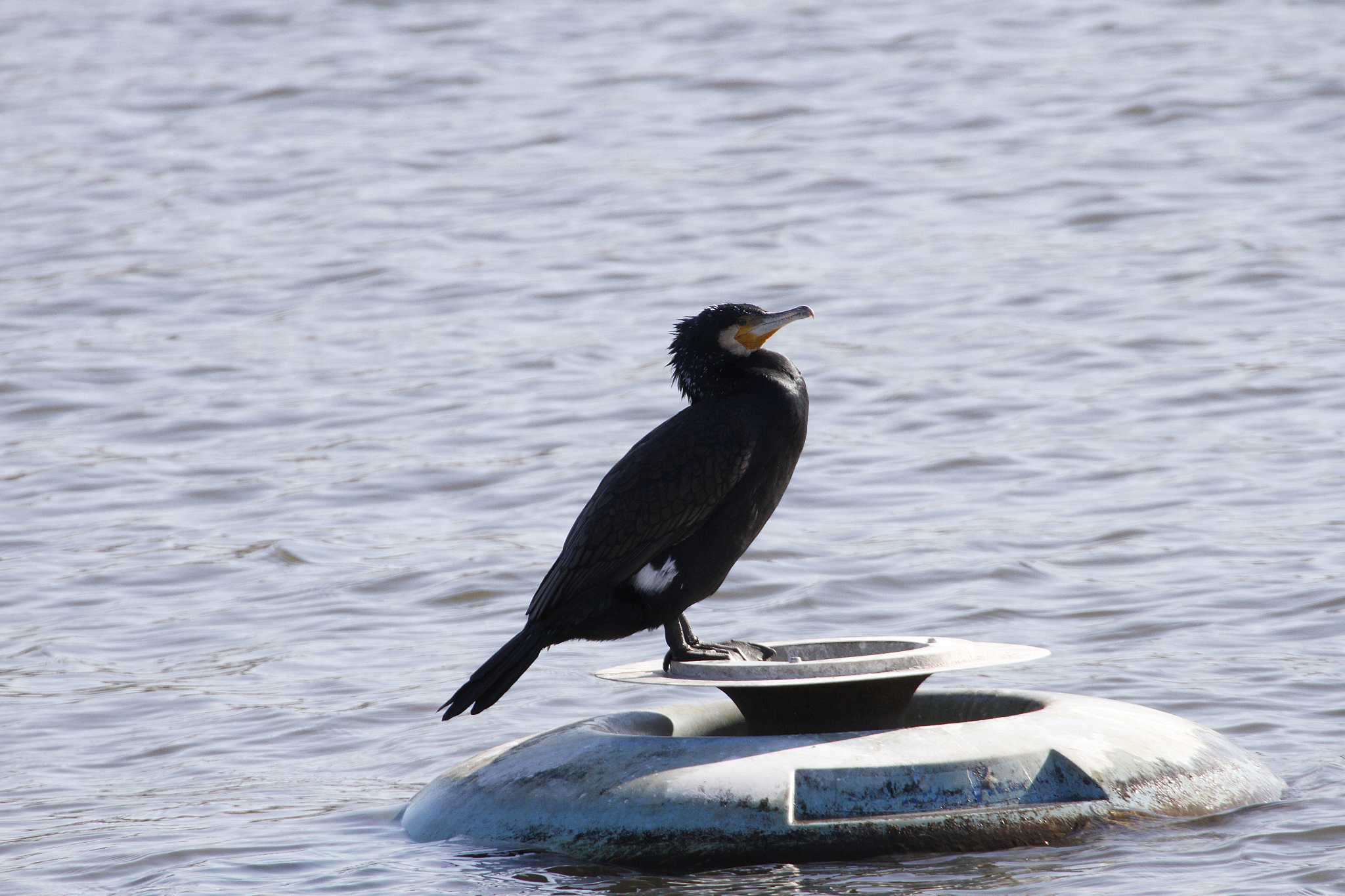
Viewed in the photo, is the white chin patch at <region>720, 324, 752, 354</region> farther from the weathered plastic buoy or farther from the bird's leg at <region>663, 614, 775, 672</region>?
the weathered plastic buoy

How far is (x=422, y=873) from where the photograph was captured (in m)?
5.48

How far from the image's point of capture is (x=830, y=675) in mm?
5273

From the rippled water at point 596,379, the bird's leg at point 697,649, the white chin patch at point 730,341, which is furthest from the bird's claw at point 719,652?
the white chin patch at point 730,341

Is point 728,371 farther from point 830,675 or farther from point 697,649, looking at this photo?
point 830,675

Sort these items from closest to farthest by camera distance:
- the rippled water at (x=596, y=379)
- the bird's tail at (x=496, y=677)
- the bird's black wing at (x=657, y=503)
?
the bird's tail at (x=496, y=677), the bird's black wing at (x=657, y=503), the rippled water at (x=596, y=379)

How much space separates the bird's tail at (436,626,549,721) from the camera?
548cm

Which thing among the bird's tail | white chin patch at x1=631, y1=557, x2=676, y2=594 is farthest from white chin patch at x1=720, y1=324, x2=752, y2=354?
the bird's tail

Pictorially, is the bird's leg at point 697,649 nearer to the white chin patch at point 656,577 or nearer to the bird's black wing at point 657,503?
the white chin patch at point 656,577

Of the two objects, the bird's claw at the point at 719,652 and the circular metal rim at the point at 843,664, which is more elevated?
the circular metal rim at the point at 843,664

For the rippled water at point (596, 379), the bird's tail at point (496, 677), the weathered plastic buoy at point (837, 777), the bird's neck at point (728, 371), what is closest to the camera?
the weathered plastic buoy at point (837, 777)

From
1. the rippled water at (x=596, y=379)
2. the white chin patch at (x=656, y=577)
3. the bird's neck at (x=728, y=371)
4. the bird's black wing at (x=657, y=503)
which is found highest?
the bird's neck at (x=728, y=371)

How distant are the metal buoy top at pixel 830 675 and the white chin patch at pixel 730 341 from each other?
87 centimetres

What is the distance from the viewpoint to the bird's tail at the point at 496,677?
5477mm

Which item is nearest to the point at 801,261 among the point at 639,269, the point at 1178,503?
the point at 639,269
